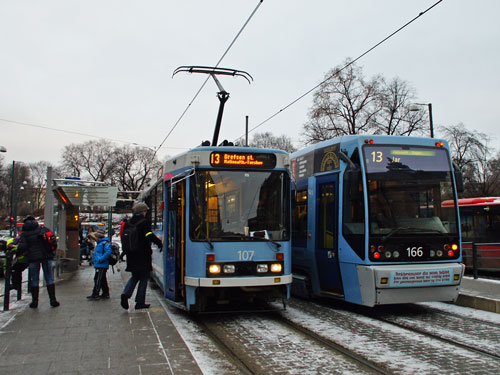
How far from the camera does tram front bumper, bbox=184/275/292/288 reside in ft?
25.1

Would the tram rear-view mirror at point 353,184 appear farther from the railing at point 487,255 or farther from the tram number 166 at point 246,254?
the railing at point 487,255

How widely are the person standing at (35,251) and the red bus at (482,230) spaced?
13039 millimetres

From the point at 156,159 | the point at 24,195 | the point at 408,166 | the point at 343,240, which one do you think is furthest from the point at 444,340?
the point at 24,195

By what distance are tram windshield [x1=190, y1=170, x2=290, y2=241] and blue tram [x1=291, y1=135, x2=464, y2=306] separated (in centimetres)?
118

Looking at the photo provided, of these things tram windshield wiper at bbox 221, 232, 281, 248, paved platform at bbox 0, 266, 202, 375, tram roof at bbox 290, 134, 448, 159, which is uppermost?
tram roof at bbox 290, 134, 448, 159

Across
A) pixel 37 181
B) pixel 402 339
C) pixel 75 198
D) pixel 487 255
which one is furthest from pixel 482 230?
pixel 37 181

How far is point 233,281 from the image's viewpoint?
773 centimetres

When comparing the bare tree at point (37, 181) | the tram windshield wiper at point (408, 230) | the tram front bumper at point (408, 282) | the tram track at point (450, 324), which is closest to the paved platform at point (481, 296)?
the tram track at point (450, 324)

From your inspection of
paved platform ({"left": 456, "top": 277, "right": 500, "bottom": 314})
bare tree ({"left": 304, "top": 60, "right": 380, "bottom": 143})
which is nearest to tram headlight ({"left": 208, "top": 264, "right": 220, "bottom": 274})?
paved platform ({"left": 456, "top": 277, "right": 500, "bottom": 314})

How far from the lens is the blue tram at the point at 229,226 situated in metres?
7.79

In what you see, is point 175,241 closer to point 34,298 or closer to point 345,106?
point 34,298

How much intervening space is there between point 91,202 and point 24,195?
7932 cm

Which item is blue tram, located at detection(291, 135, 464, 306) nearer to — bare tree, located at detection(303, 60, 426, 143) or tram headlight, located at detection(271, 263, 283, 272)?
tram headlight, located at detection(271, 263, 283, 272)

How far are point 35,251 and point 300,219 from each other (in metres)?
5.23
